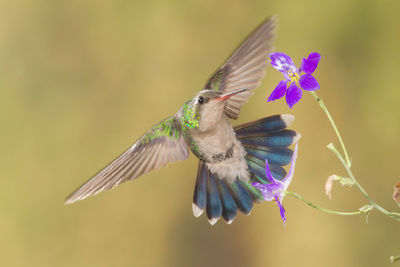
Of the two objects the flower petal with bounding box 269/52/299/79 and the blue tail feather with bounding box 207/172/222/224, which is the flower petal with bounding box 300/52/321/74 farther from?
the blue tail feather with bounding box 207/172/222/224

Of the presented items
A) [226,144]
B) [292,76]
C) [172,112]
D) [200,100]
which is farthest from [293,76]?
[172,112]

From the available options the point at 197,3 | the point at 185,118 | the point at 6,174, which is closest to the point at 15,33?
the point at 6,174

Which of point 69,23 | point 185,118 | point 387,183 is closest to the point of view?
point 185,118

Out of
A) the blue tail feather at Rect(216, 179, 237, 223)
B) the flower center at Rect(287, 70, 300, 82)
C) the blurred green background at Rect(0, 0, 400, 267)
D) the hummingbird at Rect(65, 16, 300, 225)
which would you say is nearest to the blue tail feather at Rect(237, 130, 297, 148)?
the hummingbird at Rect(65, 16, 300, 225)

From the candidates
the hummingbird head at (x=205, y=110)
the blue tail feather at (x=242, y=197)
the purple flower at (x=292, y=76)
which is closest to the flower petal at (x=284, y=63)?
the purple flower at (x=292, y=76)

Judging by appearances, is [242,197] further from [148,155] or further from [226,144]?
[148,155]

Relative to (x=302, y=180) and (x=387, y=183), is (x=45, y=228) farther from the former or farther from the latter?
(x=387, y=183)
